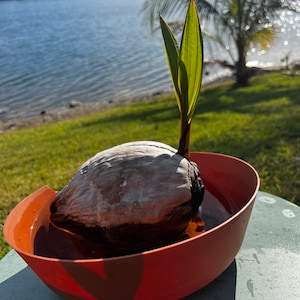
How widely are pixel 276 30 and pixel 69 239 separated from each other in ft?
26.6

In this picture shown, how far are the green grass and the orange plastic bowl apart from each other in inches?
58.1

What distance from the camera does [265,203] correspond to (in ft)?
5.65

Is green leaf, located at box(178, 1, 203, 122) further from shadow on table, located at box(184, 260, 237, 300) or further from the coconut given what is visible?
shadow on table, located at box(184, 260, 237, 300)

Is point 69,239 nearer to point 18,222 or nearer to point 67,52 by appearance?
point 18,222

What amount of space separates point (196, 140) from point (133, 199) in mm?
3269

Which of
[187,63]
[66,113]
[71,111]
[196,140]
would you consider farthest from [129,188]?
[71,111]

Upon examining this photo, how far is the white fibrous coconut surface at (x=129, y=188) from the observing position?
1.08m

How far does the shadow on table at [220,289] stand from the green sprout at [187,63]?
38 centimetres

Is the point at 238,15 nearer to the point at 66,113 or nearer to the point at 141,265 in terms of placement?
the point at 66,113

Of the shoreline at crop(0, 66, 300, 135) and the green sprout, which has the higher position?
the green sprout

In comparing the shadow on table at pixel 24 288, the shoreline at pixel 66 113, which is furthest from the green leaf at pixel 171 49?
the shoreline at pixel 66 113

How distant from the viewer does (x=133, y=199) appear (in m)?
1.08

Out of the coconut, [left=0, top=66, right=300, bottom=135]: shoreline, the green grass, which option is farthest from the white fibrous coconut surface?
[left=0, top=66, right=300, bottom=135]: shoreline

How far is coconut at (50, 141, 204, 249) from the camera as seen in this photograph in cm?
108
